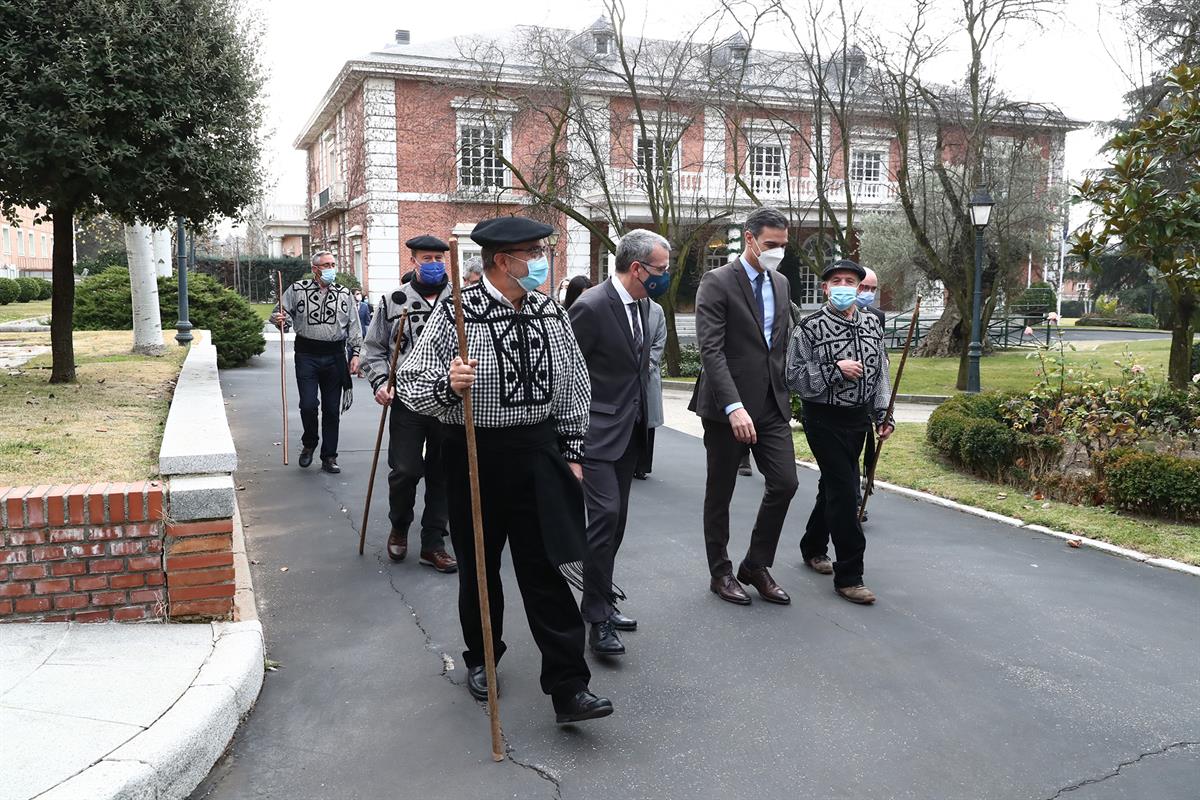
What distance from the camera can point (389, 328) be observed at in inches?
265

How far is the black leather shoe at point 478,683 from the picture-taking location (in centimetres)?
408

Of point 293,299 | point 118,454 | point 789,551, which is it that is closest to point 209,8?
point 293,299

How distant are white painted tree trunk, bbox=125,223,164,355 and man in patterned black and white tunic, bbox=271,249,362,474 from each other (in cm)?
665

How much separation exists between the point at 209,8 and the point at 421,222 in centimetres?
2432

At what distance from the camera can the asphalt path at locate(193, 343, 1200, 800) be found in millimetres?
3502

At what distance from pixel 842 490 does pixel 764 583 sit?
68 centimetres

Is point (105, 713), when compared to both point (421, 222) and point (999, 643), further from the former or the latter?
point (421, 222)

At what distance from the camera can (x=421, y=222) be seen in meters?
31.9

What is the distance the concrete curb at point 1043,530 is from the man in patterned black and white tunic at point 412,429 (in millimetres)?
2484

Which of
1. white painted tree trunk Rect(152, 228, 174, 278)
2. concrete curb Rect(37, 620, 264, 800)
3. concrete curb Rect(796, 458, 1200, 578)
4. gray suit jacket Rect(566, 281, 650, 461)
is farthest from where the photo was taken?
white painted tree trunk Rect(152, 228, 174, 278)

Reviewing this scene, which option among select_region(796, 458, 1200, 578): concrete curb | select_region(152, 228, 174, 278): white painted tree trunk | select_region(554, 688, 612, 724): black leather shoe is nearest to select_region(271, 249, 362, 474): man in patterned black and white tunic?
select_region(796, 458, 1200, 578): concrete curb

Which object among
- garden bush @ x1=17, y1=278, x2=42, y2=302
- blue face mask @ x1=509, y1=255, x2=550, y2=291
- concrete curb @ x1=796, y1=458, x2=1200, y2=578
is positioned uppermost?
garden bush @ x1=17, y1=278, x2=42, y2=302

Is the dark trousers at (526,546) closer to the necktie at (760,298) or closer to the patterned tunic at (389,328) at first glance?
the necktie at (760,298)

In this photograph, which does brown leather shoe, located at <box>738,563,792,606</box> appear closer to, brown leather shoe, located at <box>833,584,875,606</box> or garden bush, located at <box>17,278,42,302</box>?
brown leather shoe, located at <box>833,584,875,606</box>
